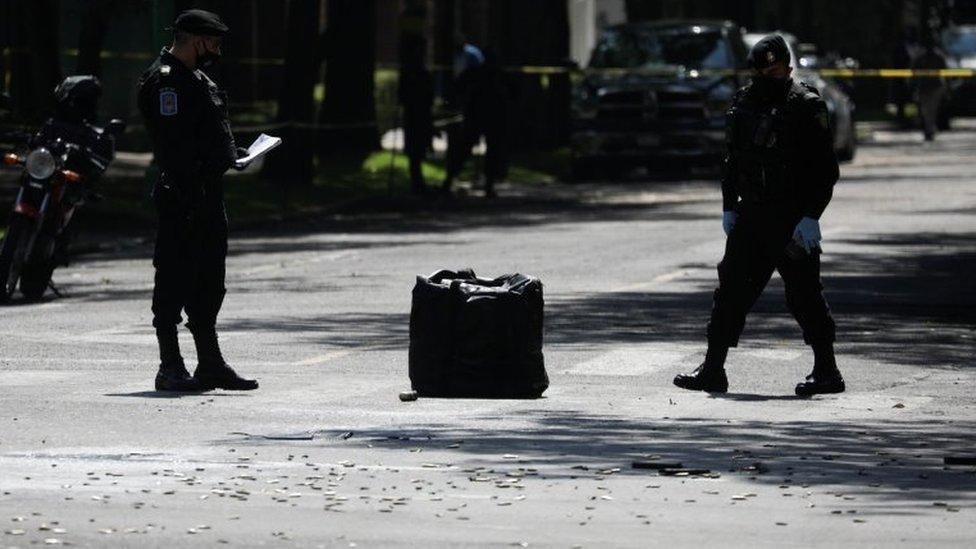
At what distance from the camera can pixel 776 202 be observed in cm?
1340

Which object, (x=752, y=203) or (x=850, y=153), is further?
(x=850, y=153)

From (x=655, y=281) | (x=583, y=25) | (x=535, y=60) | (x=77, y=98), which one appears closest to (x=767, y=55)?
(x=77, y=98)

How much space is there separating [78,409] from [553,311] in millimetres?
6280

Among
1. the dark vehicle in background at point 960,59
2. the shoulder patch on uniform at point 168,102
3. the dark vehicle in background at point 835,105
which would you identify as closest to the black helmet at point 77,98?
the shoulder patch on uniform at point 168,102

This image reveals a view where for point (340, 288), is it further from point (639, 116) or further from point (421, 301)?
point (639, 116)

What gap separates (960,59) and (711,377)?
46302mm

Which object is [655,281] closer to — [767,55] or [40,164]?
Result: [40,164]

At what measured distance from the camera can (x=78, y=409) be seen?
40.0ft

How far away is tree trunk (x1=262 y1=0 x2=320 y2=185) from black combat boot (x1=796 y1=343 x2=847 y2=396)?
2008 cm

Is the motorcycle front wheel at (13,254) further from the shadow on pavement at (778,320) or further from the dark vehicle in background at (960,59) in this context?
the dark vehicle in background at (960,59)

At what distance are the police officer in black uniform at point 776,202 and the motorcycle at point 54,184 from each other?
6681 millimetres

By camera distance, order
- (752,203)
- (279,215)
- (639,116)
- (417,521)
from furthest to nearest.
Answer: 1. (639,116)
2. (279,215)
3. (752,203)
4. (417,521)

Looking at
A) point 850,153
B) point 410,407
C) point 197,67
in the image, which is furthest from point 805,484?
point 850,153

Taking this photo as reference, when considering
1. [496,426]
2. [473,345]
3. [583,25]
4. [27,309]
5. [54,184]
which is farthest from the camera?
[583,25]
